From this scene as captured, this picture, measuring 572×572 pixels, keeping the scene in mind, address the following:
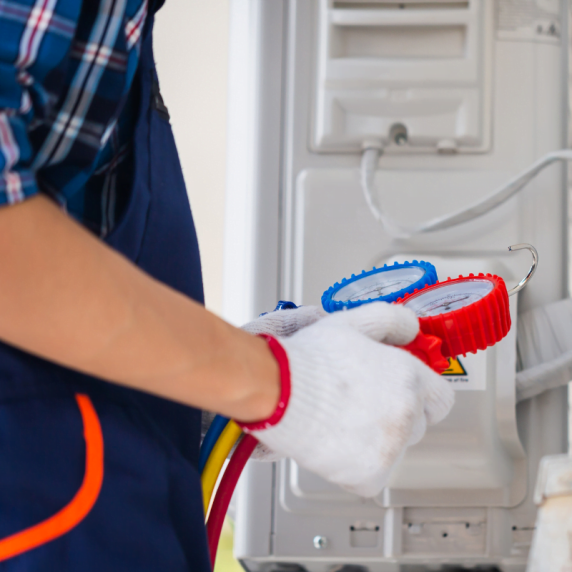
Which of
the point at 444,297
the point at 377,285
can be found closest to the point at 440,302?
the point at 444,297

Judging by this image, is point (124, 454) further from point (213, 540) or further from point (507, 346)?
point (507, 346)

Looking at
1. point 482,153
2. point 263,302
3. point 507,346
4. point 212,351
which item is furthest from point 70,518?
point 482,153

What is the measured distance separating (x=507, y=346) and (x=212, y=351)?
2.79ft

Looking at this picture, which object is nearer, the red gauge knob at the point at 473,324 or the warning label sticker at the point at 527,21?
the red gauge knob at the point at 473,324

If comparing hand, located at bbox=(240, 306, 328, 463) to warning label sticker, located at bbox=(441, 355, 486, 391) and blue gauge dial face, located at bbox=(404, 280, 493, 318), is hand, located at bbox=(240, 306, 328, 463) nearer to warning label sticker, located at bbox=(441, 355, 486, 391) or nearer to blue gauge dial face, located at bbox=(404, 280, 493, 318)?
blue gauge dial face, located at bbox=(404, 280, 493, 318)

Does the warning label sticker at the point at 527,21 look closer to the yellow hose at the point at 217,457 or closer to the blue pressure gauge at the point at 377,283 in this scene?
the blue pressure gauge at the point at 377,283

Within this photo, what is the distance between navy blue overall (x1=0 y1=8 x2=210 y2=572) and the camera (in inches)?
16.1

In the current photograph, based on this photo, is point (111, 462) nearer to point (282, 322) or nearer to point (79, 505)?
point (79, 505)

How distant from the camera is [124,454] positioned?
1.51 feet

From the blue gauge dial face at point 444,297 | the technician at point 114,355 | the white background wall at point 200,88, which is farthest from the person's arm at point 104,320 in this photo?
the white background wall at point 200,88

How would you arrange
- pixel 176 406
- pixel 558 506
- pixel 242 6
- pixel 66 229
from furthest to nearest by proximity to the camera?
1. pixel 242 6
2. pixel 558 506
3. pixel 176 406
4. pixel 66 229

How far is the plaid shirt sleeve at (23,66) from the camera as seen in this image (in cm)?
35

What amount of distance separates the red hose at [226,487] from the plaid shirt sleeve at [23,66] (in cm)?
36

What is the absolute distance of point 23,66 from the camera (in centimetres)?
37
